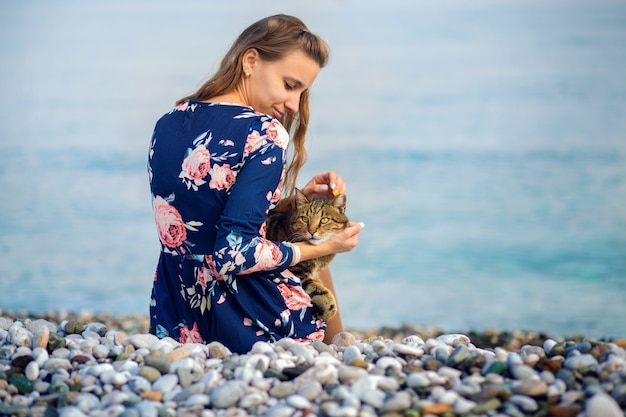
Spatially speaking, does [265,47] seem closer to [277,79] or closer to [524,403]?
[277,79]

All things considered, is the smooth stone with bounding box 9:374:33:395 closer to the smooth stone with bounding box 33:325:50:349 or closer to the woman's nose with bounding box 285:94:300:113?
the smooth stone with bounding box 33:325:50:349

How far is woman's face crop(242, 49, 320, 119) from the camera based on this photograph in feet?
9.99

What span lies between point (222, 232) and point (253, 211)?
130mm

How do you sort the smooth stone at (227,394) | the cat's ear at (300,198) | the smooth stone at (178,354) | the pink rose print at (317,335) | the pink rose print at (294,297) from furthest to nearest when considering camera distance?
the cat's ear at (300,198) → the pink rose print at (317,335) → the pink rose print at (294,297) → the smooth stone at (178,354) → the smooth stone at (227,394)

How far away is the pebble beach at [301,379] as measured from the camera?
7.14ft

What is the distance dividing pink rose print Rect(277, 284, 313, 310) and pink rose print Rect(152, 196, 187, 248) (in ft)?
1.38

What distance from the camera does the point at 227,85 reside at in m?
3.07

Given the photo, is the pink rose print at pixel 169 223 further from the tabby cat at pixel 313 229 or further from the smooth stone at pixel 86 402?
the smooth stone at pixel 86 402

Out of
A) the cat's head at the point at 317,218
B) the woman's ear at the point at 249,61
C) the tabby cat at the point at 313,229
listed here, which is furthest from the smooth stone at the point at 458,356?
the woman's ear at the point at 249,61

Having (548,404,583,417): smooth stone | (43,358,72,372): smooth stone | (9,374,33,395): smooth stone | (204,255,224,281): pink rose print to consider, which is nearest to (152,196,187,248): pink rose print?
(204,255,224,281): pink rose print

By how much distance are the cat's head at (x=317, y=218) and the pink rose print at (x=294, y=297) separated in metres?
0.23

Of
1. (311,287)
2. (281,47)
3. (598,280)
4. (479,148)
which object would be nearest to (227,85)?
(281,47)

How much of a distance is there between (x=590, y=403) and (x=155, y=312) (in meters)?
1.75

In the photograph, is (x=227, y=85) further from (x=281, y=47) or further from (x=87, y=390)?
(x=87, y=390)
